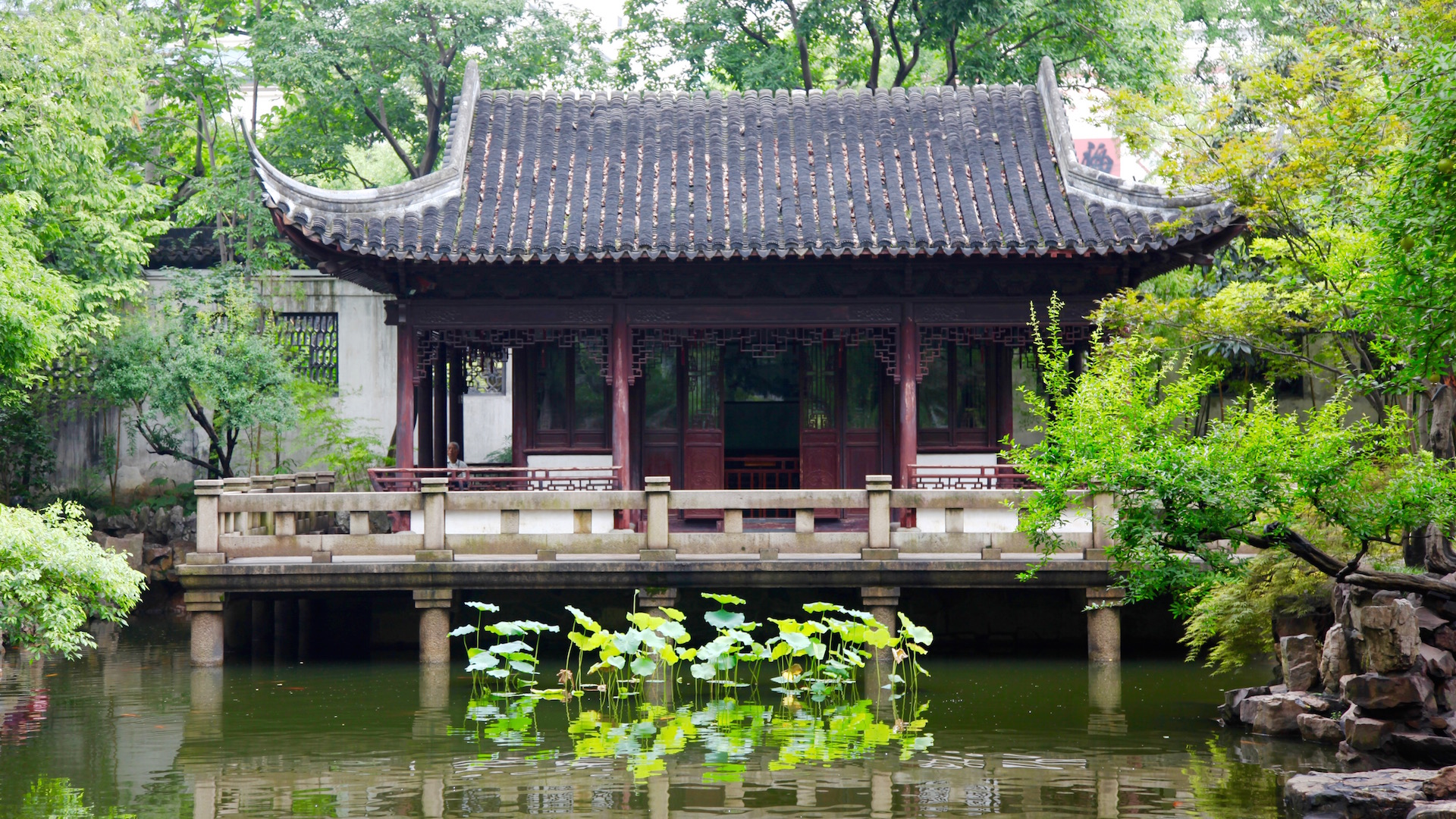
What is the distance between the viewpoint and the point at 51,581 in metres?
10.0

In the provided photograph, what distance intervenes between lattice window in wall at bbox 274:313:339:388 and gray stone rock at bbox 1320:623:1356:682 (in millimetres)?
14113

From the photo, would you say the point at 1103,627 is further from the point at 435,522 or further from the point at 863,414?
the point at 435,522

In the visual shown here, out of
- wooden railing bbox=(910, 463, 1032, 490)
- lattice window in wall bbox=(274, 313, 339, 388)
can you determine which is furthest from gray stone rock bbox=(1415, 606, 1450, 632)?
lattice window in wall bbox=(274, 313, 339, 388)

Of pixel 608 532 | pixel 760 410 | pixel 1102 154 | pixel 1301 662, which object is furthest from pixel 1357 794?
pixel 1102 154

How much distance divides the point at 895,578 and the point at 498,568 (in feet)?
11.7

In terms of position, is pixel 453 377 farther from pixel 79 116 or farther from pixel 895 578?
pixel 895 578

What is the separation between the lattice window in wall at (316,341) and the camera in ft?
63.8

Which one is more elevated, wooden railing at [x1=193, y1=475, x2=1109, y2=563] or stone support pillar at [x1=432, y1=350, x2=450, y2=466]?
stone support pillar at [x1=432, y1=350, x2=450, y2=466]

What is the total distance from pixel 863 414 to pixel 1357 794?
8777mm

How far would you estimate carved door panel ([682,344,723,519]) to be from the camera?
50.5 feet

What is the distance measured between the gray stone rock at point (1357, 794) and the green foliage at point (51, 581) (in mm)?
8312

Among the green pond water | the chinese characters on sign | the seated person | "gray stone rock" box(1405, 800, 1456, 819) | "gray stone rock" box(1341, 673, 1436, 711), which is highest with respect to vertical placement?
the chinese characters on sign

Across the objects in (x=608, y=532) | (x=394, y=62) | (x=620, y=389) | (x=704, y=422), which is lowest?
(x=608, y=532)

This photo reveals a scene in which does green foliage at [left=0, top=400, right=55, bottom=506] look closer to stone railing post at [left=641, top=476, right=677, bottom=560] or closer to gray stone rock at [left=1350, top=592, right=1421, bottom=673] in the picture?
stone railing post at [left=641, top=476, right=677, bottom=560]
